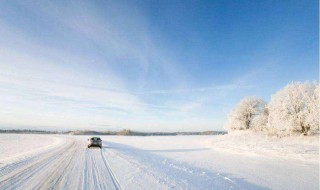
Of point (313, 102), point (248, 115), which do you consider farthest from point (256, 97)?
point (313, 102)

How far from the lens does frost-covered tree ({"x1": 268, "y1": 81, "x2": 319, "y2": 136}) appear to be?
30.7 meters

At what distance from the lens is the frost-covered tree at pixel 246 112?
52.2m

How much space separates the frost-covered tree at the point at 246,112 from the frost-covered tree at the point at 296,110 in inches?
511

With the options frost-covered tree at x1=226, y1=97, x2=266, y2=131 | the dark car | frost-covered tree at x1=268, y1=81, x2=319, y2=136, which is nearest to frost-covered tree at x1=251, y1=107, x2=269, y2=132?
frost-covered tree at x1=226, y1=97, x2=266, y2=131

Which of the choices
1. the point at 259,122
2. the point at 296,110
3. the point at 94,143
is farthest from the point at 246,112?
the point at 94,143

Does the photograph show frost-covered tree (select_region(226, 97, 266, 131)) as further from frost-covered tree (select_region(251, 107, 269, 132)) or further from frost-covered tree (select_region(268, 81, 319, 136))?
frost-covered tree (select_region(268, 81, 319, 136))

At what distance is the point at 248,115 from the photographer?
53094mm

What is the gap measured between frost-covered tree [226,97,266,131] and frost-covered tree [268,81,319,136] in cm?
1297

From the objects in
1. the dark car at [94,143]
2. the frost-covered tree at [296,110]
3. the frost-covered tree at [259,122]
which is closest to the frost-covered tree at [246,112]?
→ the frost-covered tree at [259,122]

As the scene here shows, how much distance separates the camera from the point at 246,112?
5309 cm

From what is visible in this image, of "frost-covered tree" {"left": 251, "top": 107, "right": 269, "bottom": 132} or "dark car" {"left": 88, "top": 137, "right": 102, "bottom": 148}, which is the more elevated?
"frost-covered tree" {"left": 251, "top": 107, "right": 269, "bottom": 132}

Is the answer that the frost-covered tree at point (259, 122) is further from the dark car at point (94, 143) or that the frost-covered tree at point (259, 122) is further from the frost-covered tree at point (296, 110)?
the dark car at point (94, 143)

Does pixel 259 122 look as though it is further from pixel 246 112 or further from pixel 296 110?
pixel 296 110

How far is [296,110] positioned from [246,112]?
18.9 metres
